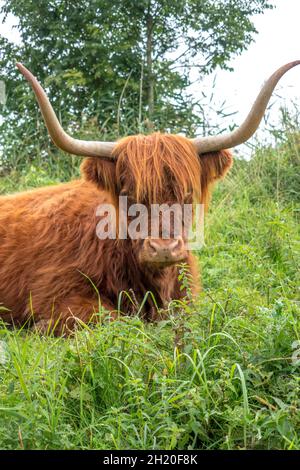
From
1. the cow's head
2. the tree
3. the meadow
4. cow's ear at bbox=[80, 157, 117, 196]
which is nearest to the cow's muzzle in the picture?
the cow's head

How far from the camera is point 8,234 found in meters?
4.86

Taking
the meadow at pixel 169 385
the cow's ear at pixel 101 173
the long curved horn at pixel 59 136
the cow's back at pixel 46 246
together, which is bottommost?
the meadow at pixel 169 385

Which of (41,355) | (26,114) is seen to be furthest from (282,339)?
(26,114)

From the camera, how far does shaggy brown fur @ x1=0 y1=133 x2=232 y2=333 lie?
4.14 meters

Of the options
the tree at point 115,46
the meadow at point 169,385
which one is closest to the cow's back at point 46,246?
the meadow at point 169,385

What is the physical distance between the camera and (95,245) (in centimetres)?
442

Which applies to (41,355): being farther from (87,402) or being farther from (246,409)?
(246,409)

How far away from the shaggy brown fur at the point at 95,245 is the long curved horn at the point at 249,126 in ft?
0.28

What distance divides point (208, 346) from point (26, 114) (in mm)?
8536

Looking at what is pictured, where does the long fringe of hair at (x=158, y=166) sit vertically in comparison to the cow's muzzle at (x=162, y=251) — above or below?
above

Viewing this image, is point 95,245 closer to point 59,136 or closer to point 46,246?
point 46,246

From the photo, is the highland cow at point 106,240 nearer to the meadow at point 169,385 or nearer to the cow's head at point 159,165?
the cow's head at point 159,165

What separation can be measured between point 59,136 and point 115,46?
789 cm

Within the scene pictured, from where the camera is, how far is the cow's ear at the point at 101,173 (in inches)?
171
